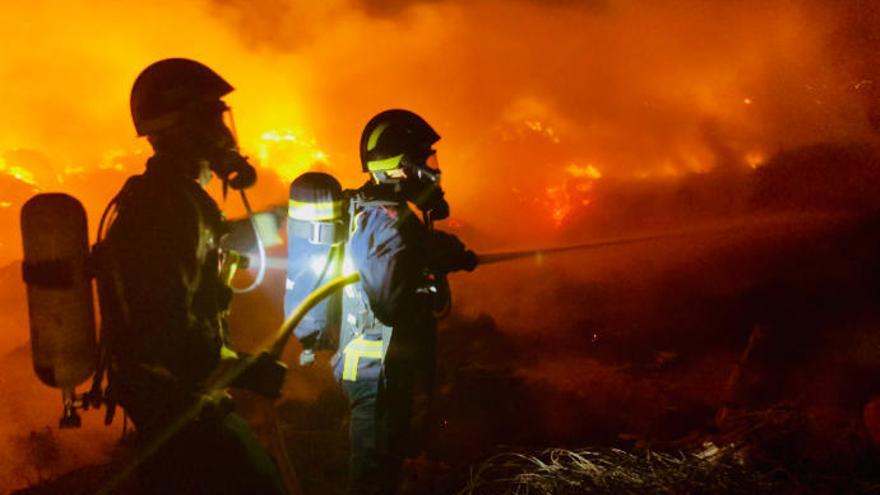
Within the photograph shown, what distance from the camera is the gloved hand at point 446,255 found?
373cm

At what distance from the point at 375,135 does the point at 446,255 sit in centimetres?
93

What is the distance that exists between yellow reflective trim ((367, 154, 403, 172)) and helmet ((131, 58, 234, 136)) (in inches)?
47.0

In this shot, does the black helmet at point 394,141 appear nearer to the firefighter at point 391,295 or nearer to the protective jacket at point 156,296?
the firefighter at point 391,295

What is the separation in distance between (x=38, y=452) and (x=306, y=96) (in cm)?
1406

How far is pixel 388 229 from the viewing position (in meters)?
3.37

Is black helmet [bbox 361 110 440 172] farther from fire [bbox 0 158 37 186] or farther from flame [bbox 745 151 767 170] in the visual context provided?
fire [bbox 0 158 37 186]

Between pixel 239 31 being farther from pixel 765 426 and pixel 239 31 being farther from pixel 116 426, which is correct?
pixel 765 426

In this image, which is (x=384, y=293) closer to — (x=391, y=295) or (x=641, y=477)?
(x=391, y=295)

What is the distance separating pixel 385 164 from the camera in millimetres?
3812

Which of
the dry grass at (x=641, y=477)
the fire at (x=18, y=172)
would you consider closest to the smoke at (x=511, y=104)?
the fire at (x=18, y=172)

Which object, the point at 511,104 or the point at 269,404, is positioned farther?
the point at 511,104

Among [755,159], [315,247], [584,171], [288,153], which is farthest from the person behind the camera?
[288,153]

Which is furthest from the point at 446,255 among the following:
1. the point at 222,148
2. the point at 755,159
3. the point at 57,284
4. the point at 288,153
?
the point at 288,153

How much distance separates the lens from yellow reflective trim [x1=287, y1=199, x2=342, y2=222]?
377cm
